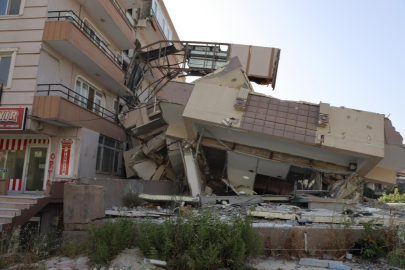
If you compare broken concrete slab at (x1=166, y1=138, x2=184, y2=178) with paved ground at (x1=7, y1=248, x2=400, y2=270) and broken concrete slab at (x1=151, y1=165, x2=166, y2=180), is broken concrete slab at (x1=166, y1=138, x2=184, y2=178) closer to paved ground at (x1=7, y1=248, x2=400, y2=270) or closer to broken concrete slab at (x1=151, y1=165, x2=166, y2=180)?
broken concrete slab at (x1=151, y1=165, x2=166, y2=180)

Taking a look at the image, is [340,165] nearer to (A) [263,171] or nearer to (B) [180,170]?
(A) [263,171]

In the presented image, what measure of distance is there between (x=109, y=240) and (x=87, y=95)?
10.7m

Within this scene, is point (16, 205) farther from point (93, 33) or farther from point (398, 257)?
point (93, 33)

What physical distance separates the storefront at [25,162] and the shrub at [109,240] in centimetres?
791

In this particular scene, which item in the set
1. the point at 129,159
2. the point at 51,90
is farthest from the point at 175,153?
the point at 51,90

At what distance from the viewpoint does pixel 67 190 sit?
6504 millimetres

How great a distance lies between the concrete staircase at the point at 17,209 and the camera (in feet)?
25.5

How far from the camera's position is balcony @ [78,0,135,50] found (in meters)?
13.8

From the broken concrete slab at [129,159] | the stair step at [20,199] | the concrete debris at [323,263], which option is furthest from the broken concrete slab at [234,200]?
the broken concrete slab at [129,159]

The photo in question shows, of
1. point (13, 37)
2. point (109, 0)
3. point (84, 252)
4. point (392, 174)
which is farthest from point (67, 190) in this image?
point (109, 0)

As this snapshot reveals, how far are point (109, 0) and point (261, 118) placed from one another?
31.7ft

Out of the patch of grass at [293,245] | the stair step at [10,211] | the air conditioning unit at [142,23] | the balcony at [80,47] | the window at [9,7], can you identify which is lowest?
the stair step at [10,211]

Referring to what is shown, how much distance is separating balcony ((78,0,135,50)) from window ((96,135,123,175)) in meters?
5.47

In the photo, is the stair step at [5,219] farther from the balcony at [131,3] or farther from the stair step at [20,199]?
the balcony at [131,3]
